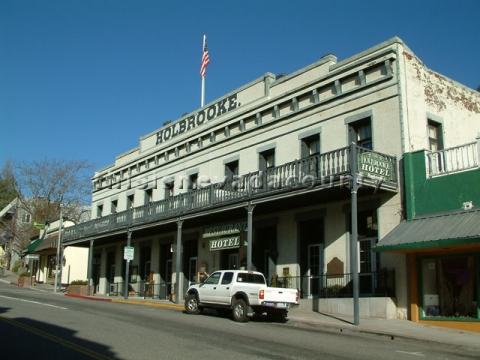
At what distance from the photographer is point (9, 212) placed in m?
68.2

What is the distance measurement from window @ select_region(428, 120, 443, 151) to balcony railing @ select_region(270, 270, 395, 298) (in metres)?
5.15

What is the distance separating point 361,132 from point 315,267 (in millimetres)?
5590

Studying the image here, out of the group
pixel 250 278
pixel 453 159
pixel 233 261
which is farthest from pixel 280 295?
pixel 233 261

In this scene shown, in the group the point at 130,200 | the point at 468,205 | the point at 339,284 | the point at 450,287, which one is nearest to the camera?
the point at 468,205

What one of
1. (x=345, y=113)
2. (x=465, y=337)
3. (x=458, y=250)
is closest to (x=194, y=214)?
(x=345, y=113)

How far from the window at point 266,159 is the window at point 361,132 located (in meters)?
4.73

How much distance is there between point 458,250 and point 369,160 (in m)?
3.96

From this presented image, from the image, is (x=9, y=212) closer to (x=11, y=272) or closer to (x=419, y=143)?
(x=11, y=272)

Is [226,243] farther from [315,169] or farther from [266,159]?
[315,169]

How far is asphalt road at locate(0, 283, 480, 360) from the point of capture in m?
9.83

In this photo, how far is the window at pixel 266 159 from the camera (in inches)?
985

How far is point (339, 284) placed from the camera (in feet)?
65.5

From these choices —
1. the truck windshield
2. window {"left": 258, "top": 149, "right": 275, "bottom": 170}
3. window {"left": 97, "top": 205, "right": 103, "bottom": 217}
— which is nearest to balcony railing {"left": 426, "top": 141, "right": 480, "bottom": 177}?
the truck windshield

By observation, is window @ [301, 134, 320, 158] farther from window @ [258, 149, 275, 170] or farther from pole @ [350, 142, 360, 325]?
pole @ [350, 142, 360, 325]
